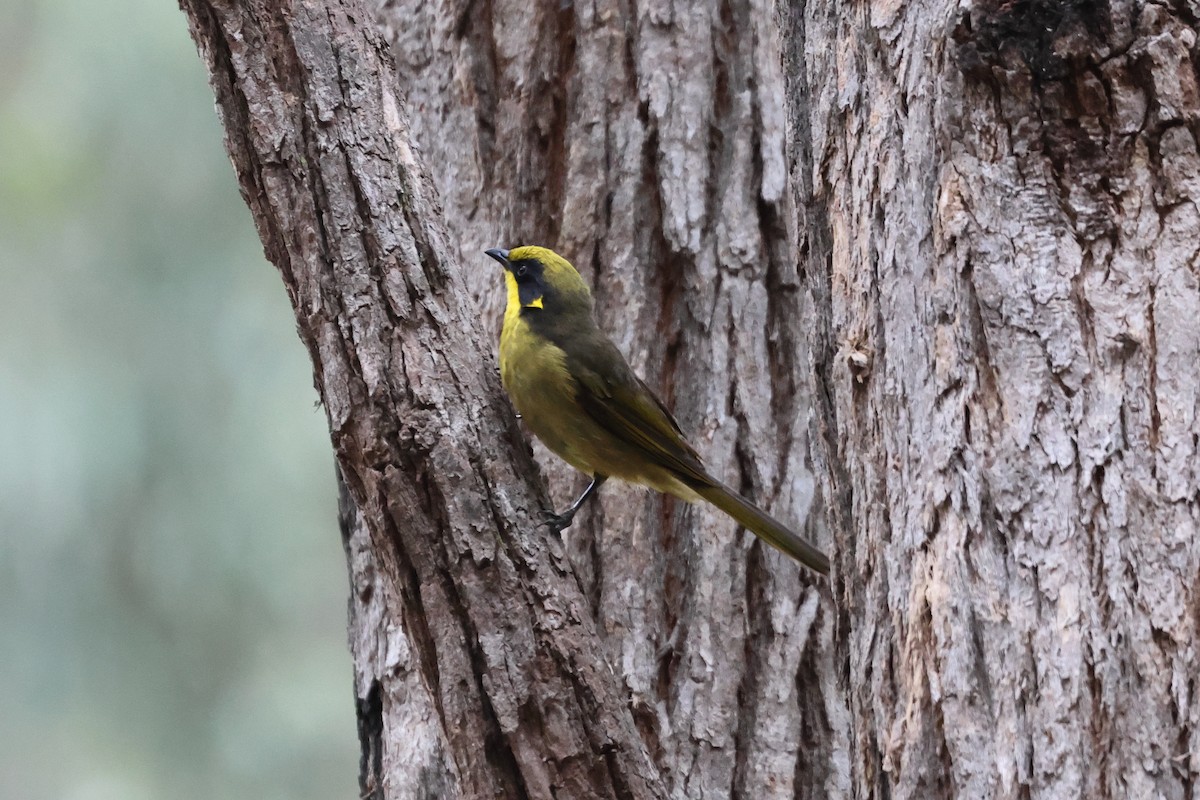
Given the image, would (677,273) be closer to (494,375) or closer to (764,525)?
(764,525)

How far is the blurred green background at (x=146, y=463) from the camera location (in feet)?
25.7

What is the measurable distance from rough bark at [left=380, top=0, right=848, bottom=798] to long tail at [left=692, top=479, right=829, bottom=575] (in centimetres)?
16

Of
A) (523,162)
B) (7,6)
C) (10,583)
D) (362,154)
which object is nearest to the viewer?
(362,154)

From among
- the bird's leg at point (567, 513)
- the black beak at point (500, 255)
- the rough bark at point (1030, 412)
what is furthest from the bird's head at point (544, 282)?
the rough bark at point (1030, 412)

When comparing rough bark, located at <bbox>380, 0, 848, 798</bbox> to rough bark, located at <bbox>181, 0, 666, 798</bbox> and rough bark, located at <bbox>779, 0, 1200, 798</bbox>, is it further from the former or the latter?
rough bark, located at <bbox>779, 0, 1200, 798</bbox>

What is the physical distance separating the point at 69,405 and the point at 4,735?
210 centimetres

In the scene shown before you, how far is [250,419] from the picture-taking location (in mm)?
8125

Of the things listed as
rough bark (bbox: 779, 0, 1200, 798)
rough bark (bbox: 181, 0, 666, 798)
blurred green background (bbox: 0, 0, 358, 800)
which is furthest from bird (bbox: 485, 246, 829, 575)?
blurred green background (bbox: 0, 0, 358, 800)

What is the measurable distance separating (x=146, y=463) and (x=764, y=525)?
5336 millimetres

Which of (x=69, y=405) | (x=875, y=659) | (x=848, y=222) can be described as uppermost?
(x=69, y=405)

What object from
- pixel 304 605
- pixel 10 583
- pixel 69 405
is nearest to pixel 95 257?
pixel 69 405

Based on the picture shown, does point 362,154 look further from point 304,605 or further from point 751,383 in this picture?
point 304,605

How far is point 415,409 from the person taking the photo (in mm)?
2895

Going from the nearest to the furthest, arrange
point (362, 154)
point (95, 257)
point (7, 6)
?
point (362, 154)
point (95, 257)
point (7, 6)
